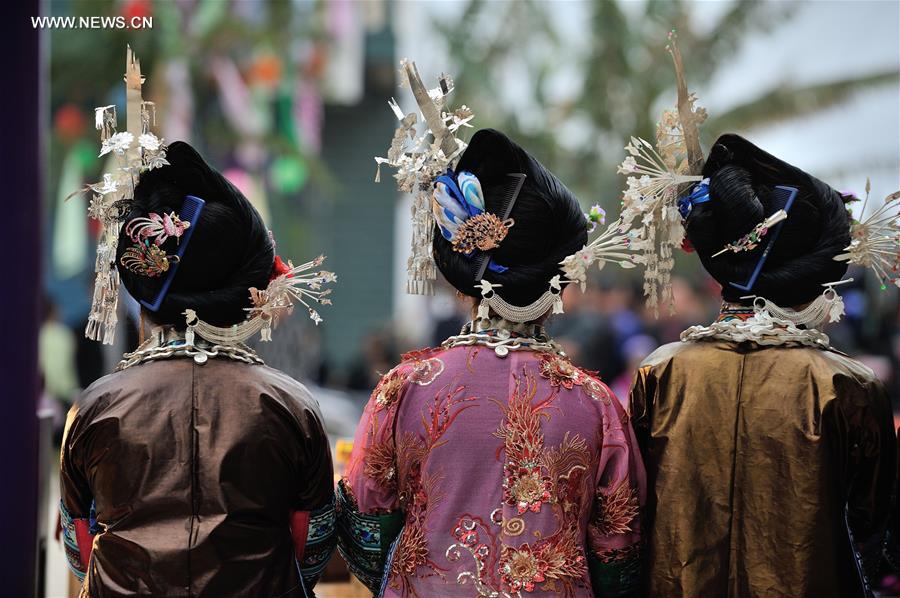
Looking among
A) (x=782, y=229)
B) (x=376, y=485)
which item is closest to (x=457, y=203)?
(x=376, y=485)

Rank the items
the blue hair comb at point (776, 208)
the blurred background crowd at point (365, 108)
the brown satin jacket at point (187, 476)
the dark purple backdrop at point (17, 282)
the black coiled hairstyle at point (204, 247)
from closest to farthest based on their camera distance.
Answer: the brown satin jacket at point (187, 476) < the black coiled hairstyle at point (204, 247) < the blue hair comb at point (776, 208) < the dark purple backdrop at point (17, 282) < the blurred background crowd at point (365, 108)

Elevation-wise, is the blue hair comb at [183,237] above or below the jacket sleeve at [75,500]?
above

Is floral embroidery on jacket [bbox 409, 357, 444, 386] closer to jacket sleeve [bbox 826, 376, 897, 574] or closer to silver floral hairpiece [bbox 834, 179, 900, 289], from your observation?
jacket sleeve [bbox 826, 376, 897, 574]

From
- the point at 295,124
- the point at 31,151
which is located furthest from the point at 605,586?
the point at 295,124

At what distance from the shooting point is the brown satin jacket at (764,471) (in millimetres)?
2678

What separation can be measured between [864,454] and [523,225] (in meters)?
1.04

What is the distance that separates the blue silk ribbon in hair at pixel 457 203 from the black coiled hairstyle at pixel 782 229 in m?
0.61

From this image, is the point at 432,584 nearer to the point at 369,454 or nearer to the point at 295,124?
the point at 369,454

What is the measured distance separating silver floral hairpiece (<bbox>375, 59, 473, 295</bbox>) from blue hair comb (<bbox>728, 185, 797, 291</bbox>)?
831 mm

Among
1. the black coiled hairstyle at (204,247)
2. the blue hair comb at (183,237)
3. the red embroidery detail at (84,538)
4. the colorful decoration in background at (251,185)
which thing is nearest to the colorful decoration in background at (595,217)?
the black coiled hairstyle at (204,247)

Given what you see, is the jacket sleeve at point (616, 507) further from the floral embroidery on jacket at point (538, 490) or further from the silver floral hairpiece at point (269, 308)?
the silver floral hairpiece at point (269, 308)

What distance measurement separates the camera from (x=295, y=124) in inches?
547

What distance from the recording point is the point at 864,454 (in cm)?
272

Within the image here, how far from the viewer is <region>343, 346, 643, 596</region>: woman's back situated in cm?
Result: 258
